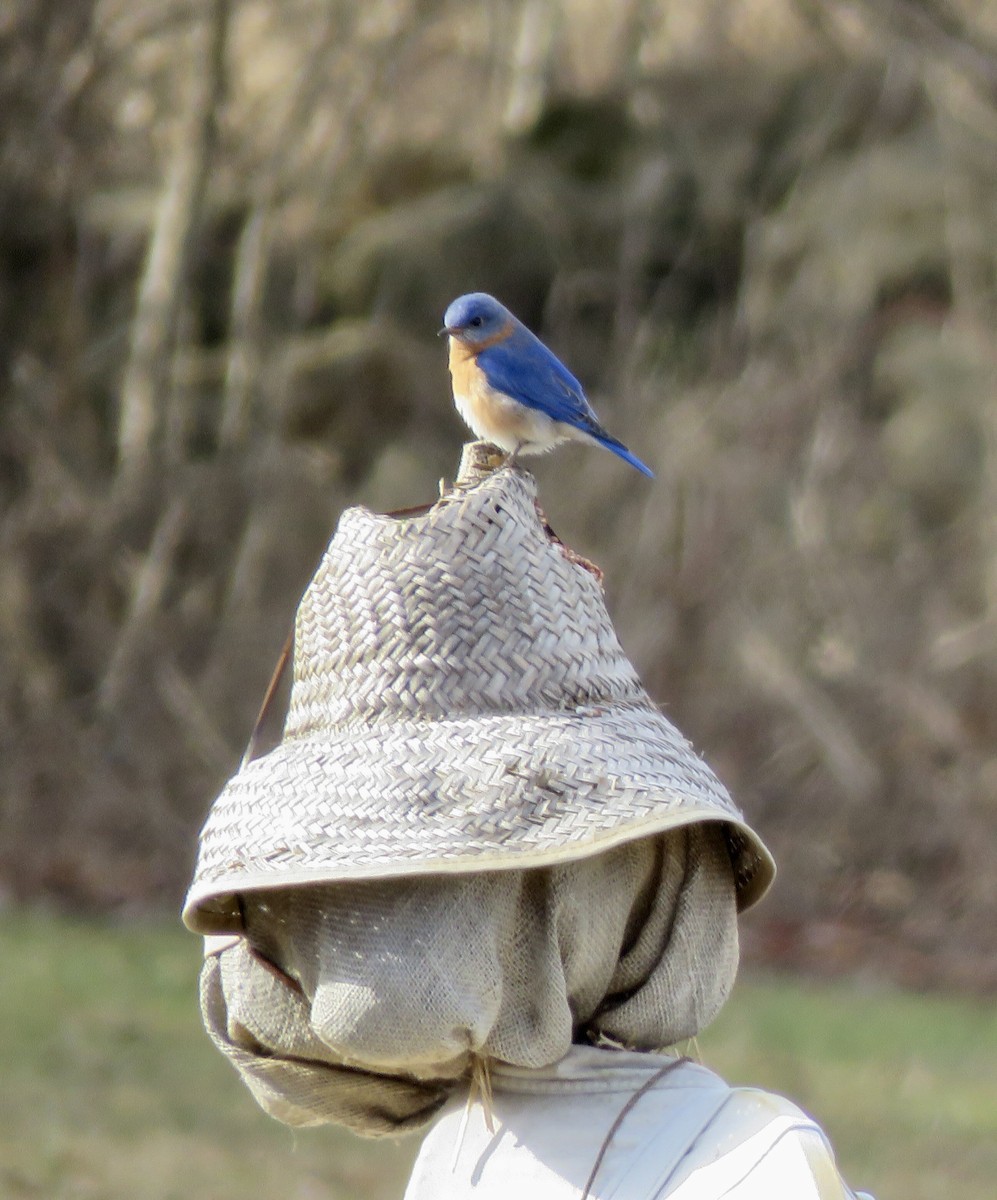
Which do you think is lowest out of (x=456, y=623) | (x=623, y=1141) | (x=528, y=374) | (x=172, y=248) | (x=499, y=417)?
(x=623, y=1141)

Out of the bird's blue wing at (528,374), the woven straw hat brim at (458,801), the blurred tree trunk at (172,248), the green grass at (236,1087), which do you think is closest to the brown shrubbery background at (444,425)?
the blurred tree trunk at (172,248)

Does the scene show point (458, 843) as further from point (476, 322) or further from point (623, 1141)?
point (476, 322)

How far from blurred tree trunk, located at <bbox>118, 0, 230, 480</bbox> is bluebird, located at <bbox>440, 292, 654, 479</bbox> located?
6.20 metres

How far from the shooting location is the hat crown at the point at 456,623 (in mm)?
1998

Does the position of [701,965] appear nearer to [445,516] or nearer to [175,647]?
[445,516]

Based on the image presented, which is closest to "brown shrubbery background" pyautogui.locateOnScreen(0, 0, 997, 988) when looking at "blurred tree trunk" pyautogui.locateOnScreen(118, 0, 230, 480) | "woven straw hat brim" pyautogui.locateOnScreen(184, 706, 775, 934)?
"blurred tree trunk" pyautogui.locateOnScreen(118, 0, 230, 480)

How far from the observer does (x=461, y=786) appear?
1.89 m

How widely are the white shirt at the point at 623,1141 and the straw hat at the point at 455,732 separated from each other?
11.2 inches

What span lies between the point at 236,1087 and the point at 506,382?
3.27 metres

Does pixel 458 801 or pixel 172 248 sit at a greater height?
pixel 172 248

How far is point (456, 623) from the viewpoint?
2002 millimetres

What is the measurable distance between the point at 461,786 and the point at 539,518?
1.30 ft

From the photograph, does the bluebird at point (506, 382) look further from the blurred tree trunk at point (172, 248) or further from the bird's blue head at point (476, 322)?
the blurred tree trunk at point (172, 248)

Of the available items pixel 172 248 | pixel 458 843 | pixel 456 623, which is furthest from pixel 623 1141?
pixel 172 248
